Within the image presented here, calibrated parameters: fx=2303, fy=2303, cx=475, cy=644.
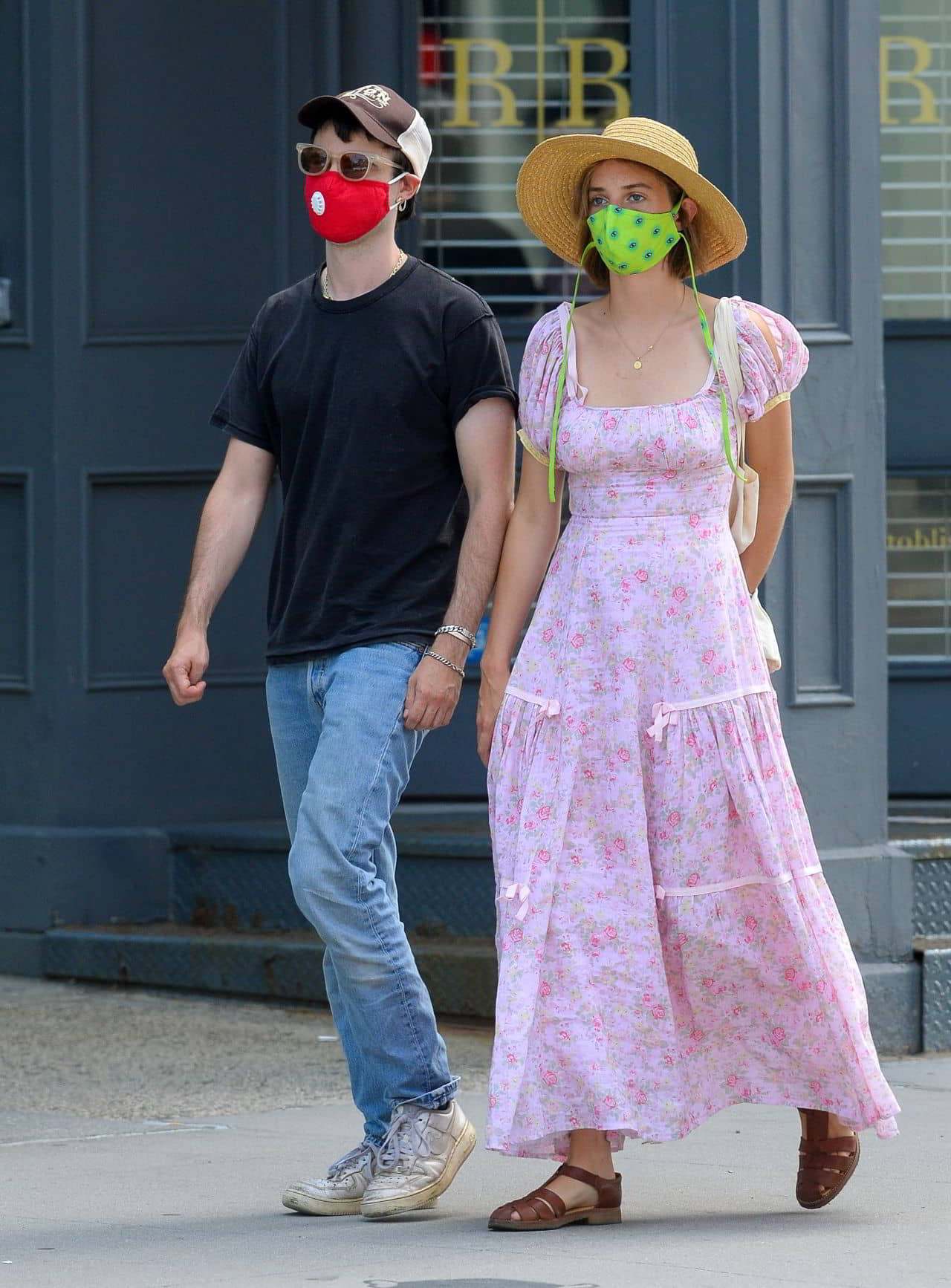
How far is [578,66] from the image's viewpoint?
733 cm

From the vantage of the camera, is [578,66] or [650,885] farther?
[578,66]

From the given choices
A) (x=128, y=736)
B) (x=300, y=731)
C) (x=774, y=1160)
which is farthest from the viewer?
(x=128, y=736)

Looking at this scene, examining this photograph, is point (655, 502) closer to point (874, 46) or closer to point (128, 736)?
point (874, 46)

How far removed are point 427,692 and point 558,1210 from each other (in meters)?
0.96

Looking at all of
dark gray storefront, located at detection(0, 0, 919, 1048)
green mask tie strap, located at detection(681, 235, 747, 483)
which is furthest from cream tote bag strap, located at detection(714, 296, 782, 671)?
dark gray storefront, located at detection(0, 0, 919, 1048)

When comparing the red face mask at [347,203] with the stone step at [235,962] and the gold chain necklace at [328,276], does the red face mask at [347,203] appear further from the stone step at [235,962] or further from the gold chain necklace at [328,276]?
the stone step at [235,962]

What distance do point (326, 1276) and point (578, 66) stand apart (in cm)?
465

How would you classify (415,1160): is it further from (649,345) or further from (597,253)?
(597,253)

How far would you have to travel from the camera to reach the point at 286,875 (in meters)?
6.91

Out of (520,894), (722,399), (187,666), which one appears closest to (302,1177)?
(520,894)

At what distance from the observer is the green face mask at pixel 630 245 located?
425cm

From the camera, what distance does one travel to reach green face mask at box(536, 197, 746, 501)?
167 inches

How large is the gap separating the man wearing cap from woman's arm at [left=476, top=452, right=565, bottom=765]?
0.03 metres

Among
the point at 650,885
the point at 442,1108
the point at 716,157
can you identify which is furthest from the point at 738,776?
the point at 716,157
